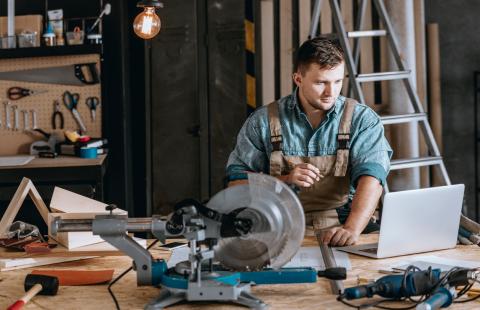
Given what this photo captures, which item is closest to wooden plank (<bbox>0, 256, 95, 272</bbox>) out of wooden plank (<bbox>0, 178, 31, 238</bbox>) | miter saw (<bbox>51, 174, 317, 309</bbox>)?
wooden plank (<bbox>0, 178, 31, 238</bbox>)

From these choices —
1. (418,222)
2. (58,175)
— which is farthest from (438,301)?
(58,175)

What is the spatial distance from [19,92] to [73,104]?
1.22 ft

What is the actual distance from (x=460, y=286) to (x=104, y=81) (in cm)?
350

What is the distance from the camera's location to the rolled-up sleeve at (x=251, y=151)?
345 centimetres

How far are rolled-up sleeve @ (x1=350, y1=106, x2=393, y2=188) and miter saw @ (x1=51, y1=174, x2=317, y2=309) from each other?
114cm

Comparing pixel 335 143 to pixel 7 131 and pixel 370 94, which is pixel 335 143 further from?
pixel 7 131

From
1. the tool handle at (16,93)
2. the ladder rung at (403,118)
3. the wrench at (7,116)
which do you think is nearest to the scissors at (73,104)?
the tool handle at (16,93)

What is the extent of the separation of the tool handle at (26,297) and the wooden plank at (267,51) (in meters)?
3.51

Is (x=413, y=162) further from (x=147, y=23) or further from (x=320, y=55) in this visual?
(x=147, y=23)

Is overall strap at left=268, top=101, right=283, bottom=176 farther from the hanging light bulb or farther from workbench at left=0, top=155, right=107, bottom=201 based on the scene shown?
workbench at left=0, top=155, right=107, bottom=201

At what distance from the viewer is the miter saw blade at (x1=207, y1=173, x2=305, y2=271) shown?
2.12 metres

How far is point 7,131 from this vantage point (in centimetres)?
516

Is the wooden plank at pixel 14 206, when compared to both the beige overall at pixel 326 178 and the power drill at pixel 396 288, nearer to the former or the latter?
the beige overall at pixel 326 178

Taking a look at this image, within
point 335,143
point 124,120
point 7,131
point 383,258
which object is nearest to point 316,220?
point 335,143
